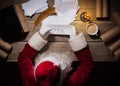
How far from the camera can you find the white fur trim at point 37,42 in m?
1.73

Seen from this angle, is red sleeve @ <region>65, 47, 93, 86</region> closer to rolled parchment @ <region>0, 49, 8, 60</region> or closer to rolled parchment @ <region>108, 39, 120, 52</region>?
rolled parchment @ <region>108, 39, 120, 52</region>

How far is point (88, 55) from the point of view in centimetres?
168

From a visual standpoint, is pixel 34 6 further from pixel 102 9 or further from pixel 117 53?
pixel 117 53

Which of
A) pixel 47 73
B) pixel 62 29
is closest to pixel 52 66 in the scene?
pixel 47 73

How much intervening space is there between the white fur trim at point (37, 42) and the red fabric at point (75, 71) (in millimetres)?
29

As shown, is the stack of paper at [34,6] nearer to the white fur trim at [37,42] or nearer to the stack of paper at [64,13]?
the stack of paper at [64,13]

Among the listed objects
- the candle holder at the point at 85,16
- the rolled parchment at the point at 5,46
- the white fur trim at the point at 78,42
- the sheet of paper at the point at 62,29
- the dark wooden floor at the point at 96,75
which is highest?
the candle holder at the point at 85,16

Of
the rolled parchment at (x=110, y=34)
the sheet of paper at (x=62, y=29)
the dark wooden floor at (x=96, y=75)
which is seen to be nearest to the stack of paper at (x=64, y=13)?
the sheet of paper at (x=62, y=29)

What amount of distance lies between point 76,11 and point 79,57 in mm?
320

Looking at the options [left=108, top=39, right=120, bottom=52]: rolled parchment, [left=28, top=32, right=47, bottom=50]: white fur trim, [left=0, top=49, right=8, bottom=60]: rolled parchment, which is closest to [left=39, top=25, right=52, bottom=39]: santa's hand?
[left=28, top=32, right=47, bottom=50]: white fur trim

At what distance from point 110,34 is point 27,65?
546mm

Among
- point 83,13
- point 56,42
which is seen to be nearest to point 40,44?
point 56,42

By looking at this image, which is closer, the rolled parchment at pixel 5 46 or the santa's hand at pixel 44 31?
the santa's hand at pixel 44 31

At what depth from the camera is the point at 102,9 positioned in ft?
5.76
